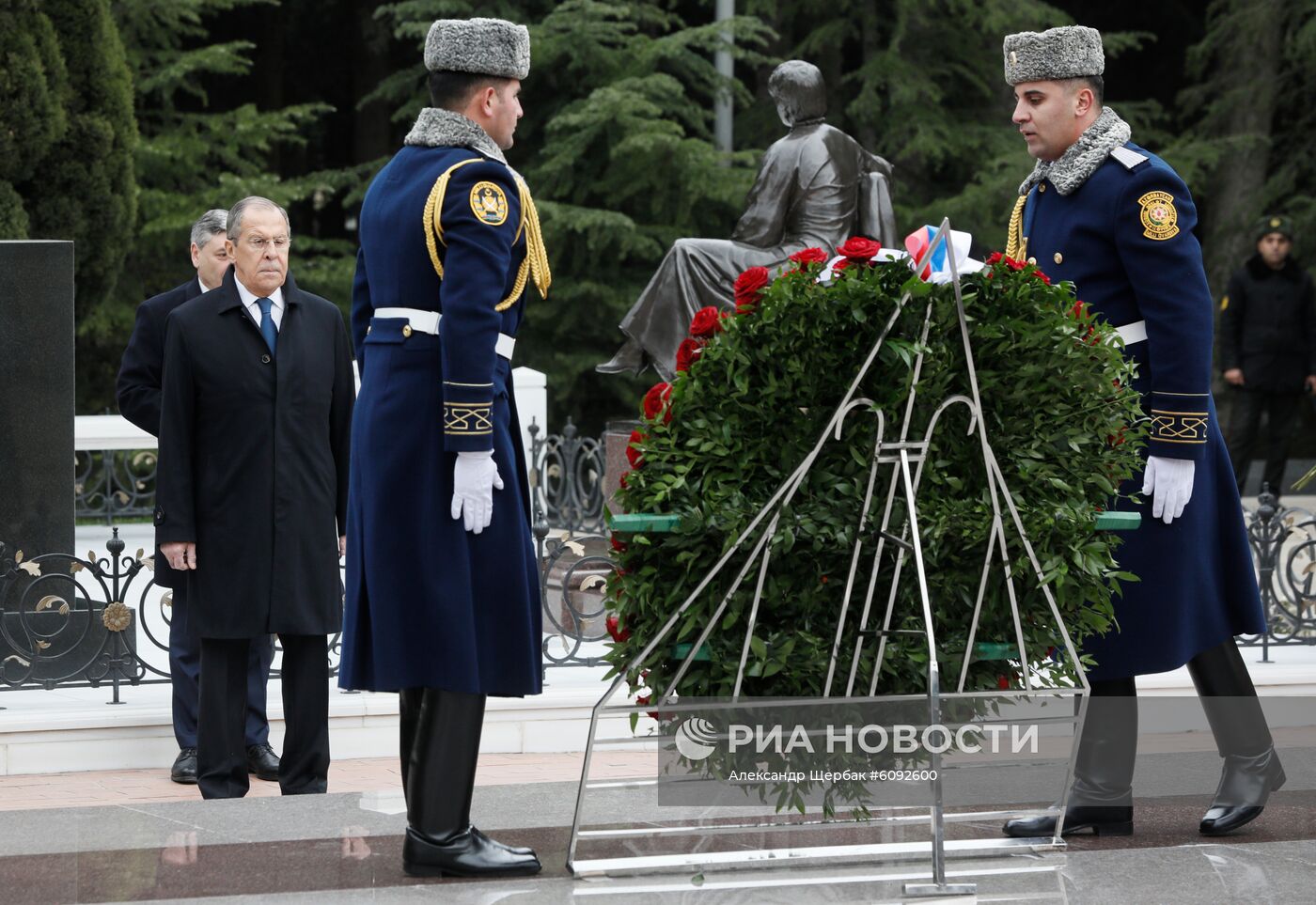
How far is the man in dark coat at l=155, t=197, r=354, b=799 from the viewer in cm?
536

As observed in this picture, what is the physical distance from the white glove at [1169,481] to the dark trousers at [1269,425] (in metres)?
8.81

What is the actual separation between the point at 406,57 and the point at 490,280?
742 inches

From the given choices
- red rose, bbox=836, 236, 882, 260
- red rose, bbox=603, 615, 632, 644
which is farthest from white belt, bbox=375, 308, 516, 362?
red rose, bbox=836, 236, 882, 260

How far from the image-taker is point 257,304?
18.1 feet

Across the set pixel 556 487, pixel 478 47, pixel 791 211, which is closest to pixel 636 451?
pixel 478 47

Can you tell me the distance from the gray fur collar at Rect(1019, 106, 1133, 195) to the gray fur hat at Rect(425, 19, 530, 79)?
4.83ft

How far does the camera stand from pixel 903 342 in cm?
389

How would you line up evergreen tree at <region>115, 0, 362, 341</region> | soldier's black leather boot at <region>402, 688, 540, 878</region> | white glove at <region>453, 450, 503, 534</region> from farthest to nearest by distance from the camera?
1. evergreen tree at <region>115, 0, 362, 341</region>
2. soldier's black leather boot at <region>402, 688, 540, 878</region>
3. white glove at <region>453, 450, 503, 534</region>

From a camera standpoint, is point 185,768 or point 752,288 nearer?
point 752,288

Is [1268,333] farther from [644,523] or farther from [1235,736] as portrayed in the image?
[644,523]

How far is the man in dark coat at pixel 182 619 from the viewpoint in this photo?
19.7ft

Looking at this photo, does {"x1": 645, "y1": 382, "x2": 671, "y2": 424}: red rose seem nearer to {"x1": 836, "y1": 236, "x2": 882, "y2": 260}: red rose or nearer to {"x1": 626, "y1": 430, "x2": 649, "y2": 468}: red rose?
{"x1": 626, "y1": 430, "x2": 649, "y2": 468}: red rose

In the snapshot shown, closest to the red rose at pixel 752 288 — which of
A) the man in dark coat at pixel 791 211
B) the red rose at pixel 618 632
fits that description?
the red rose at pixel 618 632

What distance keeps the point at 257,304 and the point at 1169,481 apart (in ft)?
8.99
